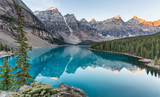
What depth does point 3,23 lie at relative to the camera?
488ft

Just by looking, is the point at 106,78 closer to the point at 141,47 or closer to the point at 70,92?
the point at 70,92

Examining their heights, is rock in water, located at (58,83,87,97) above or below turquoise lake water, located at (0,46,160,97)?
above

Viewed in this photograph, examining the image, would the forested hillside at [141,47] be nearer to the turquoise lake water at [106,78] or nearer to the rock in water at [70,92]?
the turquoise lake water at [106,78]

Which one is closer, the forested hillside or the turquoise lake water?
the turquoise lake water

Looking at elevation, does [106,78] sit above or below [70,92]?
below

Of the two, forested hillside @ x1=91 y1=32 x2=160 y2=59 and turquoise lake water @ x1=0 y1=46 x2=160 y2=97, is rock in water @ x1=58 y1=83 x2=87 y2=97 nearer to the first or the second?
turquoise lake water @ x1=0 y1=46 x2=160 y2=97

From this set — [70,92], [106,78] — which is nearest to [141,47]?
[106,78]

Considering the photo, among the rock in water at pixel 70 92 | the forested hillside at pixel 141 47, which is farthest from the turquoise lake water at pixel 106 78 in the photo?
the forested hillside at pixel 141 47

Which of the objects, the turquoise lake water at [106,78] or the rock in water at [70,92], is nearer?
the rock in water at [70,92]

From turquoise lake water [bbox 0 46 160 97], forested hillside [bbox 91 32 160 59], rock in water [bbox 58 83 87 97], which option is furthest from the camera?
forested hillside [bbox 91 32 160 59]

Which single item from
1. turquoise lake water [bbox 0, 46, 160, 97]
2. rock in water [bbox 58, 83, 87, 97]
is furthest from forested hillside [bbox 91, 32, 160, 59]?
rock in water [bbox 58, 83, 87, 97]

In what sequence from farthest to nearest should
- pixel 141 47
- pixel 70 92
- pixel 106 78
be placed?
pixel 141 47 < pixel 106 78 < pixel 70 92

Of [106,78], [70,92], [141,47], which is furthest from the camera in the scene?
[141,47]

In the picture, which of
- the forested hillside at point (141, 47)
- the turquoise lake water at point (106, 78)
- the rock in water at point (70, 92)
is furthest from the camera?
the forested hillside at point (141, 47)
